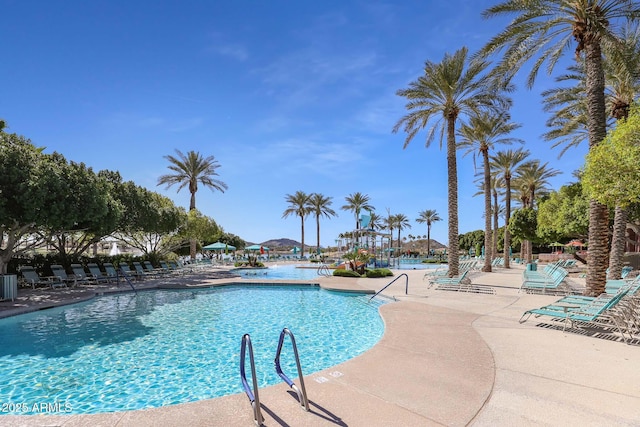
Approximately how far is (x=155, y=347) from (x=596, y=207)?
517 inches

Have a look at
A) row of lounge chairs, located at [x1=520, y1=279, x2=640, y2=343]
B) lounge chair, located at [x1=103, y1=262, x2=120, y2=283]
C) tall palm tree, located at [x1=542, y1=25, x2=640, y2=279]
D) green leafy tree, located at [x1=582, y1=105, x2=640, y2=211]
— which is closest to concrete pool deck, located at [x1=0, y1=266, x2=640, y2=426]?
row of lounge chairs, located at [x1=520, y1=279, x2=640, y2=343]

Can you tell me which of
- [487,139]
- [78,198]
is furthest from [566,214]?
[78,198]

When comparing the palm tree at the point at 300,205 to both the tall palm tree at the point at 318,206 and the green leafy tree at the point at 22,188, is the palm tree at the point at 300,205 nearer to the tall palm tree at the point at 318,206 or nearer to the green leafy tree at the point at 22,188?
the tall palm tree at the point at 318,206

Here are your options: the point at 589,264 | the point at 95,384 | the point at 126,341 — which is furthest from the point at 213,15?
the point at 589,264

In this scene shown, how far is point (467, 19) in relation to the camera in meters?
11.8

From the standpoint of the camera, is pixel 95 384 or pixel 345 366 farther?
pixel 95 384

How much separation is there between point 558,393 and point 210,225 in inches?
1171

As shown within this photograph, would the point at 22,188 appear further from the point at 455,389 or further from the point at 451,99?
the point at 451,99

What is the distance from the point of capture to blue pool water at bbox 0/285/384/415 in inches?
213

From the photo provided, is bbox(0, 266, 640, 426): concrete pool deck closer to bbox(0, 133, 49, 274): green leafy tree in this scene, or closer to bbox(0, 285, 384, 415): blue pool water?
bbox(0, 285, 384, 415): blue pool water

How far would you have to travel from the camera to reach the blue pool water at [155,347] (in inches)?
213

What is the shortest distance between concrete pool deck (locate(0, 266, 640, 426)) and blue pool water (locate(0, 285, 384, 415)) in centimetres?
163

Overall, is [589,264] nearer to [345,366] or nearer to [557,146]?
[345,366]

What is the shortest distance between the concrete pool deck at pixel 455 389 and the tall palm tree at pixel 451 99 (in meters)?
11.9
